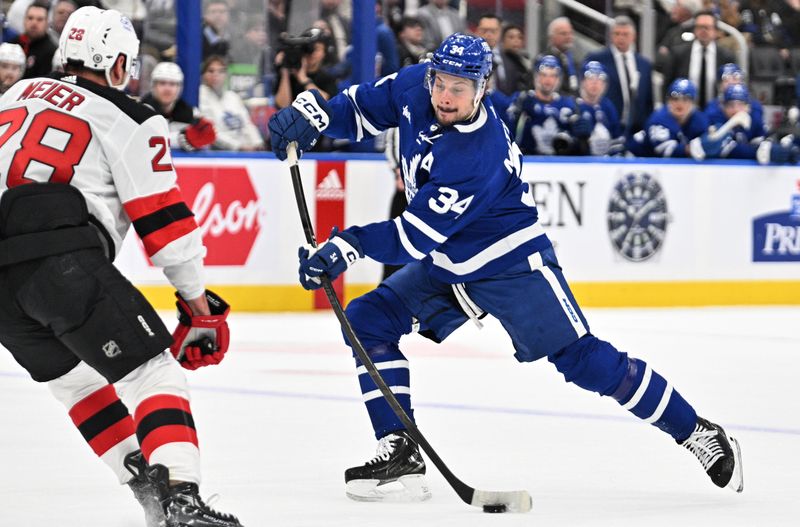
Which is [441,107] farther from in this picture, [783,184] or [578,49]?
[578,49]

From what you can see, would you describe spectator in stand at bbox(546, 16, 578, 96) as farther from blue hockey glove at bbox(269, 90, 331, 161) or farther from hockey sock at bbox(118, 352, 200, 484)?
hockey sock at bbox(118, 352, 200, 484)

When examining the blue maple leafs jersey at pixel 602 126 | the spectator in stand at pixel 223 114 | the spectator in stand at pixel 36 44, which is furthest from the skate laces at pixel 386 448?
the blue maple leafs jersey at pixel 602 126

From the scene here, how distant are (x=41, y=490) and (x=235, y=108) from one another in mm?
5555

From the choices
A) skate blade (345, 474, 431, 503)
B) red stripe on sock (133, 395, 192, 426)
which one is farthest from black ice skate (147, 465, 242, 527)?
skate blade (345, 474, 431, 503)

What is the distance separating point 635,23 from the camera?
12.2 metres

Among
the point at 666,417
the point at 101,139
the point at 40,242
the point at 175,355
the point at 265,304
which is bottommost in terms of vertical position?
the point at 265,304

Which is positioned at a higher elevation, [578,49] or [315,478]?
[578,49]

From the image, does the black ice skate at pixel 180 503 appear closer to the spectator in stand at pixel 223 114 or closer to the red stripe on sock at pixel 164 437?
the red stripe on sock at pixel 164 437

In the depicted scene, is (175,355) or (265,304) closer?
(175,355)

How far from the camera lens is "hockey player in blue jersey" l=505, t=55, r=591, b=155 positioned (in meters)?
9.77

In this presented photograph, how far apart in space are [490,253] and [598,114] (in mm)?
5967

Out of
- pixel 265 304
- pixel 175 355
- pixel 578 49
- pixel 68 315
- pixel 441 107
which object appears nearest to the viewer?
pixel 68 315

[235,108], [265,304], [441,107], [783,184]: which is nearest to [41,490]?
[441,107]

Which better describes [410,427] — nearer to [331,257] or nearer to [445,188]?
[331,257]
